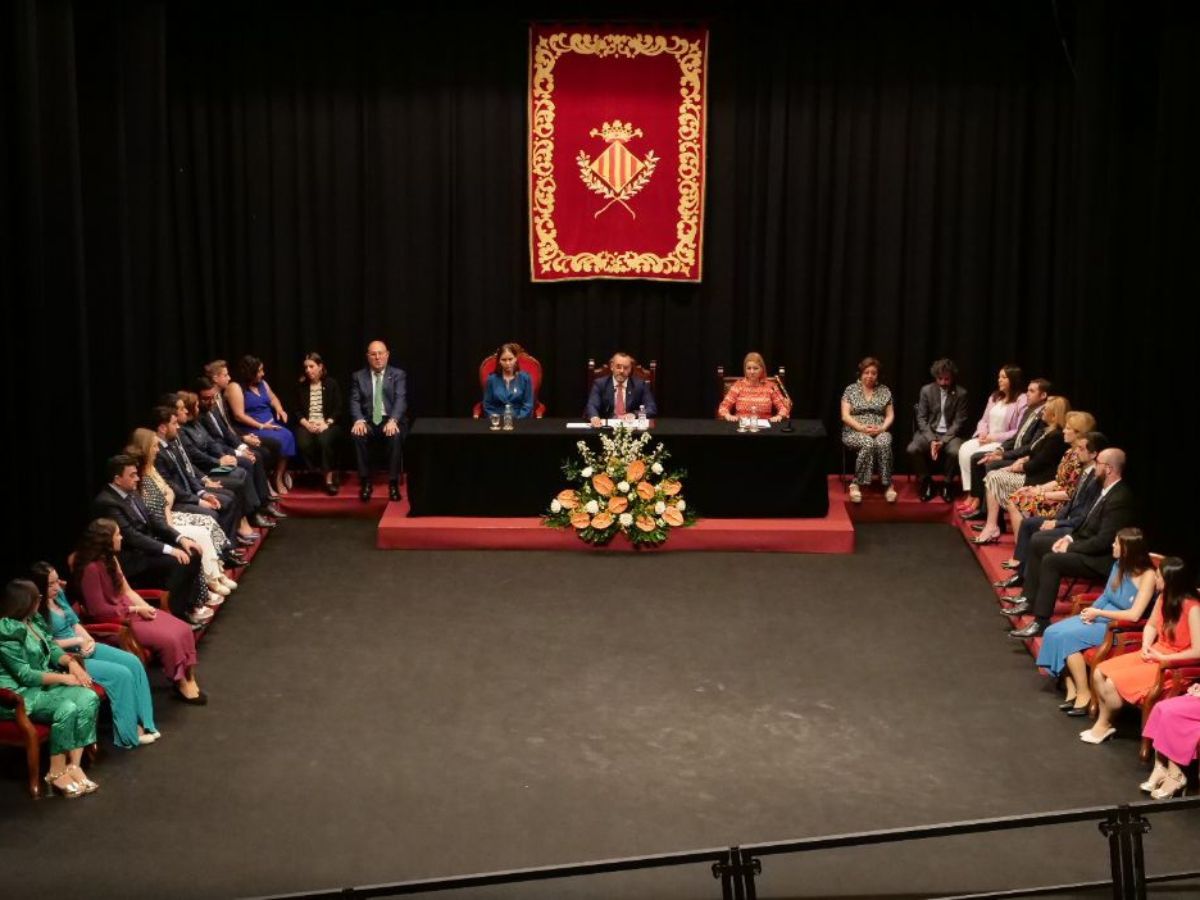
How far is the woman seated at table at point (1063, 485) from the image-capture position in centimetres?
920

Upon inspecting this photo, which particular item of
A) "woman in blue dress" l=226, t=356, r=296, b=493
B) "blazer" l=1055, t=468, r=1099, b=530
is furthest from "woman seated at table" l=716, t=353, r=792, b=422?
"woman in blue dress" l=226, t=356, r=296, b=493

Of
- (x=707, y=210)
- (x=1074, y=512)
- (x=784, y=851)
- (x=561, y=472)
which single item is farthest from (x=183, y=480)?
(x=784, y=851)

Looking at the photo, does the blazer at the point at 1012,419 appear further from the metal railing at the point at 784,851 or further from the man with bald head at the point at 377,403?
the metal railing at the point at 784,851

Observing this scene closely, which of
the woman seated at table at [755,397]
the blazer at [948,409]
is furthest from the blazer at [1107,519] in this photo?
the woman seated at table at [755,397]

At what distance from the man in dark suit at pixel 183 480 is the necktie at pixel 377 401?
1.56 metres

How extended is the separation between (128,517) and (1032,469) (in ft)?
15.8

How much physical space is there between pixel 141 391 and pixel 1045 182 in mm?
5888

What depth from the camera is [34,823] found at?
6.51 m

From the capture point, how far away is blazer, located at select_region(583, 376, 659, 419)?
1104cm

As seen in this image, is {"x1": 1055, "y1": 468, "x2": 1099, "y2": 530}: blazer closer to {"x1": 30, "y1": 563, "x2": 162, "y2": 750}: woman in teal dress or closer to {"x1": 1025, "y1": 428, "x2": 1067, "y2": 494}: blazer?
{"x1": 1025, "y1": 428, "x2": 1067, "y2": 494}: blazer

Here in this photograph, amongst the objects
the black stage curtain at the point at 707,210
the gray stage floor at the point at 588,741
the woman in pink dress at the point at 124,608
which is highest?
the black stage curtain at the point at 707,210

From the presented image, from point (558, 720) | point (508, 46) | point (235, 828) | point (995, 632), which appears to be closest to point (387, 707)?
point (558, 720)

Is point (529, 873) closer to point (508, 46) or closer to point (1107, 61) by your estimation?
A: point (1107, 61)

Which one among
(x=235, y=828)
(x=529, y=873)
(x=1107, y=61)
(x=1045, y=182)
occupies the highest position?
(x=1107, y=61)
